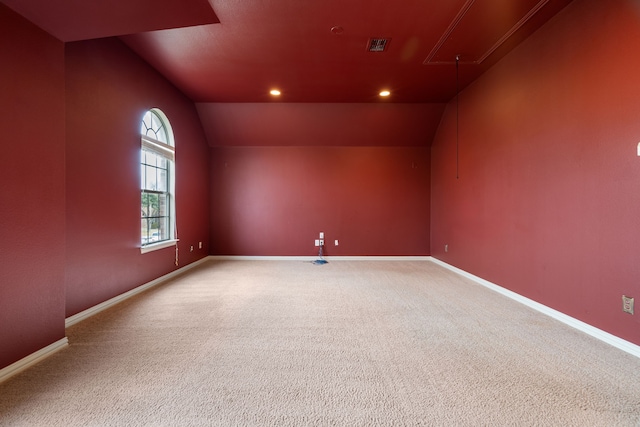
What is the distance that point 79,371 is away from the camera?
A: 180 centimetres

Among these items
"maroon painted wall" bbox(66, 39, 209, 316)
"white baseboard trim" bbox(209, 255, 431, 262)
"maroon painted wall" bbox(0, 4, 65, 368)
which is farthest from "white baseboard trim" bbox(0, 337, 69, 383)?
"white baseboard trim" bbox(209, 255, 431, 262)

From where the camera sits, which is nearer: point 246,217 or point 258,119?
point 258,119

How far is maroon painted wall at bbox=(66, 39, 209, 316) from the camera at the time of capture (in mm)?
2541

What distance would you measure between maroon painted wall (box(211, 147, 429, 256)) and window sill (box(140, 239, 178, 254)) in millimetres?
1551

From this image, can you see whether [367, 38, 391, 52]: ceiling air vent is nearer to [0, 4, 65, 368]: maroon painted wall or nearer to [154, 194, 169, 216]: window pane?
[0, 4, 65, 368]: maroon painted wall

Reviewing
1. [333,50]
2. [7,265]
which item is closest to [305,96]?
[333,50]

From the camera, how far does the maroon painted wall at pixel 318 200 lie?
5707mm

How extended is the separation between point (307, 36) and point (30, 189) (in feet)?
8.78

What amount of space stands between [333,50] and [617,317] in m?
3.58

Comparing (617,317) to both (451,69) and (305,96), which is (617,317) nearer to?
(451,69)

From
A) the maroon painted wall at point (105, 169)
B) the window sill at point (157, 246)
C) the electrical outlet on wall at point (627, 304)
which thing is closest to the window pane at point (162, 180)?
the maroon painted wall at point (105, 169)

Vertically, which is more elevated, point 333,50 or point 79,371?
point 333,50

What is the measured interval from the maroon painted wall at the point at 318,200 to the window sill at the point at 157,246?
1551 mm

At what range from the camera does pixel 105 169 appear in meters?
2.88
